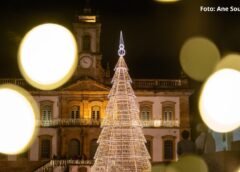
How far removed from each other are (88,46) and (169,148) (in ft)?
27.6

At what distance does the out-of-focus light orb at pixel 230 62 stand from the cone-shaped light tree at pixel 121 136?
550 centimetres

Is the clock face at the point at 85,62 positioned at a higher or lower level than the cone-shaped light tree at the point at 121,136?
higher

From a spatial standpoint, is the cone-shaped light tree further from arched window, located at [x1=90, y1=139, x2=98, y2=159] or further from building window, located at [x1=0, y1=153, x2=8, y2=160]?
building window, located at [x1=0, y1=153, x2=8, y2=160]

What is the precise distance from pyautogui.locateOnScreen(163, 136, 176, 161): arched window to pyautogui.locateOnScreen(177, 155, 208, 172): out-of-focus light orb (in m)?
26.6

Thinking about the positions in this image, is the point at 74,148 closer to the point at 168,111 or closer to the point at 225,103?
the point at 168,111

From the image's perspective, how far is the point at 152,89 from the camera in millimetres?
34969

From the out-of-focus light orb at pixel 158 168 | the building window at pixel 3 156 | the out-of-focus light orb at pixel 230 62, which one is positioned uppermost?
the out-of-focus light orb at pixel 230 62

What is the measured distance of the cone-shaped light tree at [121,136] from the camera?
28844 mm

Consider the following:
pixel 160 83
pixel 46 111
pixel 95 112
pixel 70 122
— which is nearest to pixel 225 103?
pixel 160 83

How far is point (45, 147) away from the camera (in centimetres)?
3422

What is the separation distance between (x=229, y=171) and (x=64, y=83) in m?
28.1

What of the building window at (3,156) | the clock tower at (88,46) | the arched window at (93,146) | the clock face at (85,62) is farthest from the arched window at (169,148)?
the building window at (3,156)

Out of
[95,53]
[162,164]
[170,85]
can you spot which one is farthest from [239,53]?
[162,164]

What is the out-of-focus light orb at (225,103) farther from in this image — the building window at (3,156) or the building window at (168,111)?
the building window at (3,156)
